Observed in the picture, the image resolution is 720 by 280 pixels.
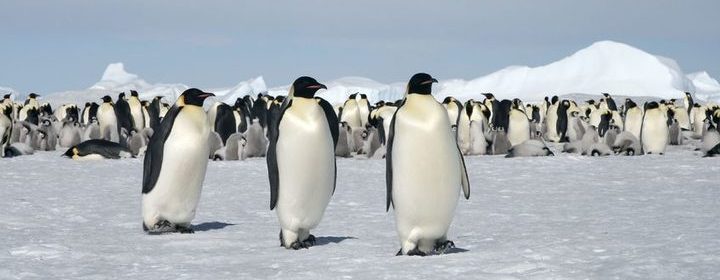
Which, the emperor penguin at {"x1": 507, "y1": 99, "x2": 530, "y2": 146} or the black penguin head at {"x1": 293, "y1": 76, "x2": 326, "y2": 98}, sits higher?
the black penguin head at {"x1": 293, "y1": 76, "x2": 326, "y2": 98}

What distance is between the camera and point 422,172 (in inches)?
219

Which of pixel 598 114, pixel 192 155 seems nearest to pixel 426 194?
pixel 192 155

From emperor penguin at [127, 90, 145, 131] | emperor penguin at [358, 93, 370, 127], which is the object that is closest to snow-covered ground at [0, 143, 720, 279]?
emperor penguin at [127, 90, 145, 131]

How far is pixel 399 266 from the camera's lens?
5047mm

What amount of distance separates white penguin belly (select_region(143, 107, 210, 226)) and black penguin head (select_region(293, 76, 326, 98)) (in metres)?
1.18

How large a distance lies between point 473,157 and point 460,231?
1027 cm

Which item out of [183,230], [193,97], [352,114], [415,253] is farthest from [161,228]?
[352,114]

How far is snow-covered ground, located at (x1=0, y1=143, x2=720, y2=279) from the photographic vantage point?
491 cm

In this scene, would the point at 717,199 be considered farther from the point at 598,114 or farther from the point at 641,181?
the point at 598,114

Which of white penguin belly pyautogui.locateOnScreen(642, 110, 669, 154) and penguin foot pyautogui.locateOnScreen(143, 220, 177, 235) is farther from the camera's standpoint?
white penguin belly pyautogui.locateOnScreen(642, 110, 669, 154)

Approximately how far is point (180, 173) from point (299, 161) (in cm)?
125

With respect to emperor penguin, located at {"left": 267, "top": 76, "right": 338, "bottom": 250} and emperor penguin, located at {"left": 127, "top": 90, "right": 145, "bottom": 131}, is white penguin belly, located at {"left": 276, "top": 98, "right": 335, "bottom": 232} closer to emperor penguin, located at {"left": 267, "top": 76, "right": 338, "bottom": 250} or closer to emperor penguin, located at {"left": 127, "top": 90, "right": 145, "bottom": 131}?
emperor penguin, located at {"left": 267, "top": 76, "right": 338, "bottom": 250}

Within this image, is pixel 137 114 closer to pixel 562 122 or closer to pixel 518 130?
pixel 518 130

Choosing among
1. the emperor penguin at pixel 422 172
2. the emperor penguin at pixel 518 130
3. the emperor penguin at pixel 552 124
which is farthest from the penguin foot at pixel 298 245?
the emperor penguin at pixel 552 124
